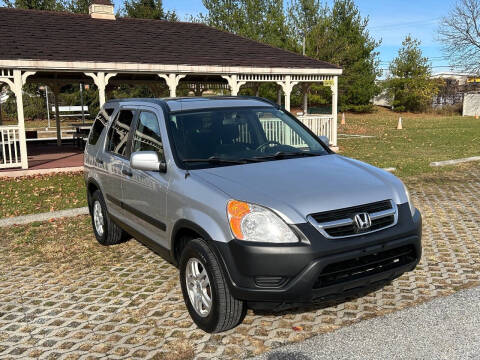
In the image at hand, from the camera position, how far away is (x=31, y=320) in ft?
14.2

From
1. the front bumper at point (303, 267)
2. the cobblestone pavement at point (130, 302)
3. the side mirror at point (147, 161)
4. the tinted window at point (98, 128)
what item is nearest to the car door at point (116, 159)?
the tinted window at point (98, 128)

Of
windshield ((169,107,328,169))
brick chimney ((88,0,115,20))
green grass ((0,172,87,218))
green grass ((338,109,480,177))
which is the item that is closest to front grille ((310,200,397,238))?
windshield ((169,107,328,169))

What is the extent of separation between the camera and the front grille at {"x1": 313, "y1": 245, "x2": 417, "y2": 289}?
11.3 feet

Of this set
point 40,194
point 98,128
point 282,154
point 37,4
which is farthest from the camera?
point 37,4

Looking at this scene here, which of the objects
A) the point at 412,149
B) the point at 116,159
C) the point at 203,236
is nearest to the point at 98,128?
the point at 116,159

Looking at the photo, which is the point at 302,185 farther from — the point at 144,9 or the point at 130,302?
the point at 144,9

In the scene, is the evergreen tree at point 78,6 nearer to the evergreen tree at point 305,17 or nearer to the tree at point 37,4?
the tree at point 37,4

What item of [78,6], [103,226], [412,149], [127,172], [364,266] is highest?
[78,6]

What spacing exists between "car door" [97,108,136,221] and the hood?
161 centimetres

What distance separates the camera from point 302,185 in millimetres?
3738

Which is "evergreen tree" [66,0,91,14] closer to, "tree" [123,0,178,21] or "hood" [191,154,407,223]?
"tree" [123,0,178,21]

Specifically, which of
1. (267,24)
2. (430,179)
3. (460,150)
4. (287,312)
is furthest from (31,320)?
(267,24)

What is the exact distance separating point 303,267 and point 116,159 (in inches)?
118

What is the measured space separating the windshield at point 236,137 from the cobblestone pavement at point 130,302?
4.76 feet
